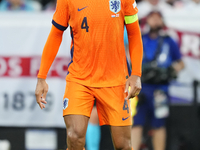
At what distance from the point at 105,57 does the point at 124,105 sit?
18.9 inches

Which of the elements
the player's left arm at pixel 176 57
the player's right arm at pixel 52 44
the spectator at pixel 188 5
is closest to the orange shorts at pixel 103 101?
the player's right arm at pixel 52 44

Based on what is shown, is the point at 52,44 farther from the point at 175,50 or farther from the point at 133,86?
the point at 175,50

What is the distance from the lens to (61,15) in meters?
3.48

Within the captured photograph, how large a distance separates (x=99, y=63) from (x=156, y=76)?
2130mm

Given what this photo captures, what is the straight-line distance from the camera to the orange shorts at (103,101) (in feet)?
11.3

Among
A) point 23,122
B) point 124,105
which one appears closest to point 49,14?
point 23,122

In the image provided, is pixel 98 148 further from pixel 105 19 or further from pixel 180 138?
pixel 105 19

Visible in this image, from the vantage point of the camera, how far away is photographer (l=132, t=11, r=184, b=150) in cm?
548

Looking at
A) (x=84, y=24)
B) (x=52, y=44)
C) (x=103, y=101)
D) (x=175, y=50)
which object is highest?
(x=84, y=24)

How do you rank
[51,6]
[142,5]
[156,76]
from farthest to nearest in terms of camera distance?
1. [51,6]
2. [142,5]
3. [156,76]

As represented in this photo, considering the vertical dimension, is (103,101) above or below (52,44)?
below

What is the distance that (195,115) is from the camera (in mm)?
5812

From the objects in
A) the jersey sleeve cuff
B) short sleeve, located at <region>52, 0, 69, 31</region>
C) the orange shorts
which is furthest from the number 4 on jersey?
the orange shorts

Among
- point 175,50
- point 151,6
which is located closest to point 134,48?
point 175,50
